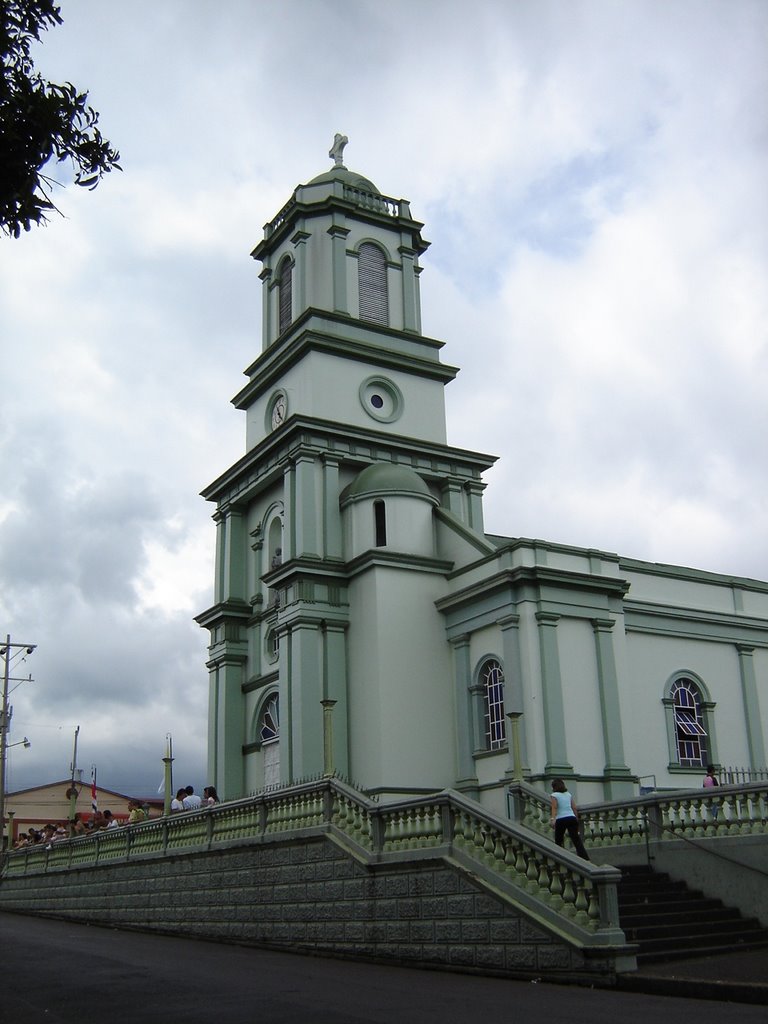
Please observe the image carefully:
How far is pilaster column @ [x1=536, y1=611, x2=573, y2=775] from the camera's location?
27172mm

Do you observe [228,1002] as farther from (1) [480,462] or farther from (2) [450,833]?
(1) [480,462]

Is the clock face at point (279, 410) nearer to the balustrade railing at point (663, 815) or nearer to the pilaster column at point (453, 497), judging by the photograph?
the pilaster column at point (453, 497)

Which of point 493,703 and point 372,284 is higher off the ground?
point 372,284

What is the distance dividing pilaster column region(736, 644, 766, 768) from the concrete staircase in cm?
1592

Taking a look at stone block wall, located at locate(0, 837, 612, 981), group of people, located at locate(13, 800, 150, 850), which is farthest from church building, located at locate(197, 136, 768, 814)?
stone block wall, located at locate(0, 837, 612, 981)

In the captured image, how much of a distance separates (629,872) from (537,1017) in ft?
27.3

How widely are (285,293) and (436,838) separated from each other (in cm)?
2625

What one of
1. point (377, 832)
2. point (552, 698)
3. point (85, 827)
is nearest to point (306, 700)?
point (552, 698)

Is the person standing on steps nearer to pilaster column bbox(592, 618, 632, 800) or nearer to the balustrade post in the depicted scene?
the balustrade post

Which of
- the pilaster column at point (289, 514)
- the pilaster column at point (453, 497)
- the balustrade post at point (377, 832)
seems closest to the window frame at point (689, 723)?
the pilaster column at point (453, 497)

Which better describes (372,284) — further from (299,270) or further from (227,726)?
(227,726)

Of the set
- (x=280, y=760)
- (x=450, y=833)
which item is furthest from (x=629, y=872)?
(x=280, y=760)

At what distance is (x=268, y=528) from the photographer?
115ft

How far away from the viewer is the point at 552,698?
27719 millimetres
